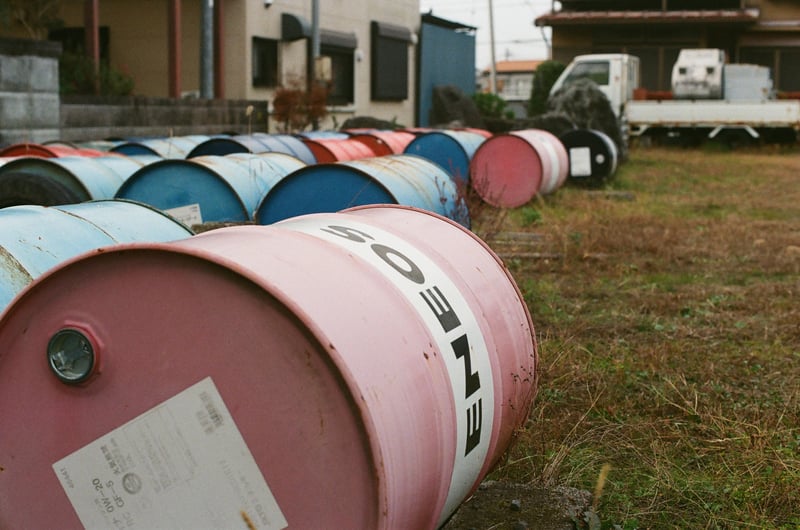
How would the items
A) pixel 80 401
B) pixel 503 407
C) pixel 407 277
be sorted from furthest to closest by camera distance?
1. pixel 503 407
2. pixel 407 277
3. pixel 80 401

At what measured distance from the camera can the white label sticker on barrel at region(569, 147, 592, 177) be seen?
53.0 ft

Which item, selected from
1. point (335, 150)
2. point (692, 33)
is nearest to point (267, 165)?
point (335, 150)

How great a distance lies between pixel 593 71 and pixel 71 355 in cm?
2432

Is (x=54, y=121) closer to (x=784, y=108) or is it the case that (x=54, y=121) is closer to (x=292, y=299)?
(x=292, y=299)

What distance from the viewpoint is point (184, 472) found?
243cm

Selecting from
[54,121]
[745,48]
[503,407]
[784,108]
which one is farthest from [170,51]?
[745,48]

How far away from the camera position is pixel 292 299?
2.35 meters

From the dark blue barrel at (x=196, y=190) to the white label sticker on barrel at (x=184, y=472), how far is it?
4.88 metres

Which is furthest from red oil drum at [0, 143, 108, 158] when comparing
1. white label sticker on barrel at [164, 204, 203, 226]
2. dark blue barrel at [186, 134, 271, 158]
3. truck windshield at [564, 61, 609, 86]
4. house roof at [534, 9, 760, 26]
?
house roof at [534, 9, 760, 26]

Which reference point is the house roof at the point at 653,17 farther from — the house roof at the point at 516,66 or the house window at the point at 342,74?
the house roof at the point at 516,66

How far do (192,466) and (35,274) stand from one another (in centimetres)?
144

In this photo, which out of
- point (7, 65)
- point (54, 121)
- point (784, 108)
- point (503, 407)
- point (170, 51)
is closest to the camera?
point (503, 407)

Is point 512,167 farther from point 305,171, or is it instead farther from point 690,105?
point 690,105

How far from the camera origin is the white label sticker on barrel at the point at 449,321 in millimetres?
2877
